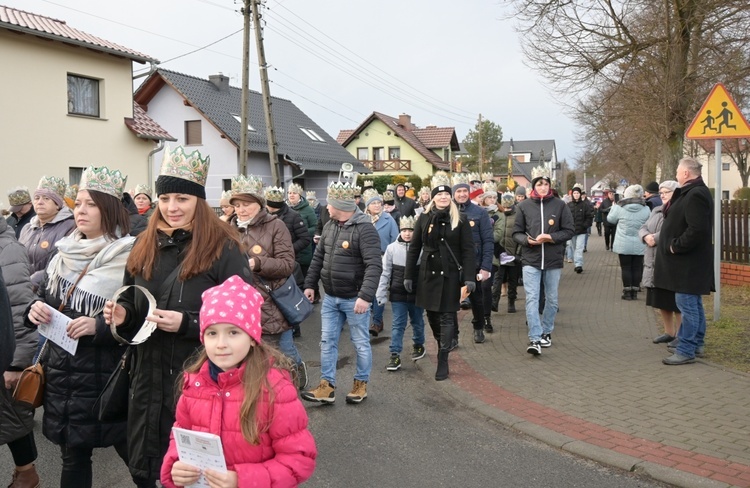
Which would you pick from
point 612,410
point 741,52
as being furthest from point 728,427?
point 741,52

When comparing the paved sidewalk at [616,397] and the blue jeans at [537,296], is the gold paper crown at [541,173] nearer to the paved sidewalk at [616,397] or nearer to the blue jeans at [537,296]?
the blue jeans at [537,296]

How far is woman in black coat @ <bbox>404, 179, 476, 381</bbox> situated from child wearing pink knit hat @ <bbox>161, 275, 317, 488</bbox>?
442 cm

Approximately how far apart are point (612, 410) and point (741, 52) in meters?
10.9

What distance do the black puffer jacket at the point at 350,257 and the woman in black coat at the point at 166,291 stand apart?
116 inches

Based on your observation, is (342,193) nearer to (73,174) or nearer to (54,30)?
(54,30)

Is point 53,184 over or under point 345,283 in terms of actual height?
over

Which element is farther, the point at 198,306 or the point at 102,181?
the point at 102,181

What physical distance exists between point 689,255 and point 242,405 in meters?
5.98

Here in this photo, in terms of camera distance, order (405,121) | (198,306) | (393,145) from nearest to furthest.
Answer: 1. (198,306)
2. (393,145)
3. (405,121)

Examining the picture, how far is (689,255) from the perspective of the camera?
715cm

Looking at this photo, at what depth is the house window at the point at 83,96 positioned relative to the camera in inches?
816

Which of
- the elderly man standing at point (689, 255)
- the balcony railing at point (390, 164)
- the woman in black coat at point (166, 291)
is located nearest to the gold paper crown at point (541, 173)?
the elderly man standing at point (689, 255)

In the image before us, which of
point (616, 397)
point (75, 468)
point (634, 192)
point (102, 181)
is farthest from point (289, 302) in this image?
point (634, 192)

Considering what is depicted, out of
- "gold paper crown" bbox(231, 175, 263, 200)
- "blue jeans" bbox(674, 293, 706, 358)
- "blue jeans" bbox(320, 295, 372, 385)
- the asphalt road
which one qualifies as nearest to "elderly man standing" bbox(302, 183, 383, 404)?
"blue jeans" bbox(320, 295, 372, 385)
